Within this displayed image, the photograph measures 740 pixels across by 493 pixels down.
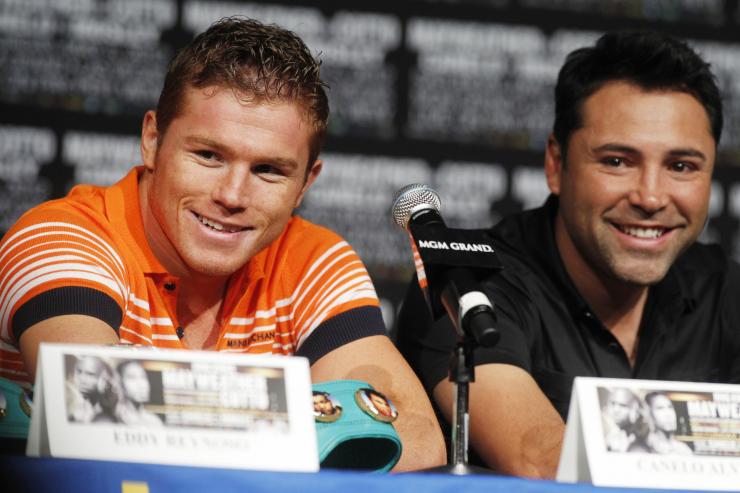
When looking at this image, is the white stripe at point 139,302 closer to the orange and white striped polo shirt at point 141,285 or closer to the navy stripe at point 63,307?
the orange and white striped polo shirt at point 141,285

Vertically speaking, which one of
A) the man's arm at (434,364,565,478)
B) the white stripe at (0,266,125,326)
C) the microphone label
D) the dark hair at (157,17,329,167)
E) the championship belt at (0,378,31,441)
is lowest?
the man's arm at (434,364,565,478)

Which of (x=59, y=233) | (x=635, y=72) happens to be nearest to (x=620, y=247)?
(x=635, y=72)

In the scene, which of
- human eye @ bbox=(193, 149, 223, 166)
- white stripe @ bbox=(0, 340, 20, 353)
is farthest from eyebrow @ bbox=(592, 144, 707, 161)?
white stripe @ bbox=(0, 340, 20, 353)

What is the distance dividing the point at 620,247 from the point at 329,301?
751mm

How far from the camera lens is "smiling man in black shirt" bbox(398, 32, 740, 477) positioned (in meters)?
2.25

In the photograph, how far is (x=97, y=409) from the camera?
1.07 m

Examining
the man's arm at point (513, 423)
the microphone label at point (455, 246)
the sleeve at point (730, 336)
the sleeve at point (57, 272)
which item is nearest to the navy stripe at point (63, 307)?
the sleeve at point (57, 272)

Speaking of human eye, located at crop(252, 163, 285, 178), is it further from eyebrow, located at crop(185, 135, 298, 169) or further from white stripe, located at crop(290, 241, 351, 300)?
white stripe, located at crop(290, 241, 351, 300)

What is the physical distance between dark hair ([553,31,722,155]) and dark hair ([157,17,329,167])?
2.55ft

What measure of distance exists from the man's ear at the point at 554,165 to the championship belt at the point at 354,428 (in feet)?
3.81

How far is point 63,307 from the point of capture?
1562 mm

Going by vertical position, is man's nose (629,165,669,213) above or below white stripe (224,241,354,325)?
above

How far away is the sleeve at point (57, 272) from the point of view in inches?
62.1

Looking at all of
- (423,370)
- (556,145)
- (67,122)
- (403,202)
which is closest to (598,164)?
(556,145)
